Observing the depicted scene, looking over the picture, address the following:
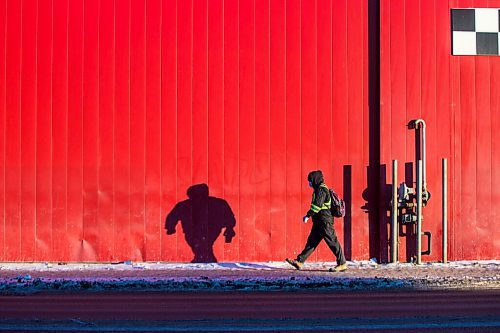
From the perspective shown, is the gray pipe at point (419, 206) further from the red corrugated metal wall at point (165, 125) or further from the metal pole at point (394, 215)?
the red corrugated metal wall at point (165, 125)

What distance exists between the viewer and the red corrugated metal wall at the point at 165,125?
12.2m

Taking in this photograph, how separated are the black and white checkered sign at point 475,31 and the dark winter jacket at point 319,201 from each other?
3.65 metres

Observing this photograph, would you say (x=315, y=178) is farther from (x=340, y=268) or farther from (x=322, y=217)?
(x=340, y=268)

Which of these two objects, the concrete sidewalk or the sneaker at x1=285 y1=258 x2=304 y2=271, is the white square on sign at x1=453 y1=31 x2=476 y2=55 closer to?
the concrete sidewalk

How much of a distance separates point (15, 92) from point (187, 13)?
327 cm

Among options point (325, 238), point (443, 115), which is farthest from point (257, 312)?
point (443, 115)

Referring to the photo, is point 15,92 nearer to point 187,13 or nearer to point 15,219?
point 15,219

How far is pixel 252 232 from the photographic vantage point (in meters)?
12.3

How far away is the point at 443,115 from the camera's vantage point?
1229 centimetres

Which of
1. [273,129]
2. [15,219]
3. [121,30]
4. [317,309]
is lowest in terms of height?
[317,309]

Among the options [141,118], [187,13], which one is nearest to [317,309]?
[141,118]

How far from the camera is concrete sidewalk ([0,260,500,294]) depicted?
9969mm

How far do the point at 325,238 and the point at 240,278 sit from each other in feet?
5.23

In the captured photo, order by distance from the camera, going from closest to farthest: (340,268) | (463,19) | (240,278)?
1. (240,278)
2. (340,268)
3. (463,19)
